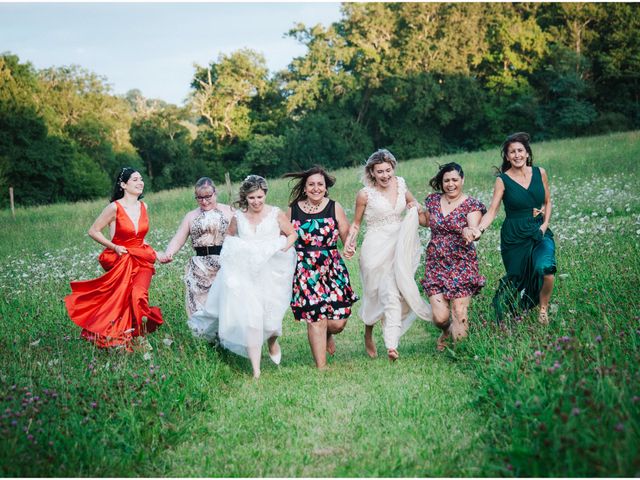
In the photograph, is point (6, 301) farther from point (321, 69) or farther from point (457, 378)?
point (321, 69)

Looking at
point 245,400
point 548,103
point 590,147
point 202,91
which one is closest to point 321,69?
point 202,91

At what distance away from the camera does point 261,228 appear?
7320 mm

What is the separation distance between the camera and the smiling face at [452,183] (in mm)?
7289

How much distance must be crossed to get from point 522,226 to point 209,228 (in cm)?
377

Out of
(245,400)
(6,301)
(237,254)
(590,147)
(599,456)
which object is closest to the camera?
(599,456)

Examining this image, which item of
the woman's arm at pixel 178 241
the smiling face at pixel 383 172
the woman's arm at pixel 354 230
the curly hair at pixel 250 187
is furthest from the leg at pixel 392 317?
the woman's arm at pixel 178 241

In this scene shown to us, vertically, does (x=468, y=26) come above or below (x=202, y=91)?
above

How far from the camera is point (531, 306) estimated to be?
746 centimetres

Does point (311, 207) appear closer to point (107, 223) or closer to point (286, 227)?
point (286, 227)

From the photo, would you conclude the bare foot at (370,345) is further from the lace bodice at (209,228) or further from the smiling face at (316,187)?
the lace bodice at (209,228)

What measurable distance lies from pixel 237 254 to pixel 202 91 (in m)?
52.2

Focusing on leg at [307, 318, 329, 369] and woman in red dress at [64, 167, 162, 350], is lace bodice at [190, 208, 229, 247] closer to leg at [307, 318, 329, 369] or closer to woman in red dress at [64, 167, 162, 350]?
woman in red dress at [64, 167, 162, 350]

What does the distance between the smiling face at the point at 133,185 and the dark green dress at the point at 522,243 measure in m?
4.40

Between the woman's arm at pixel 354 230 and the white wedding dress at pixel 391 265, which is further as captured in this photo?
the white wedding dress at pixel 391 265
